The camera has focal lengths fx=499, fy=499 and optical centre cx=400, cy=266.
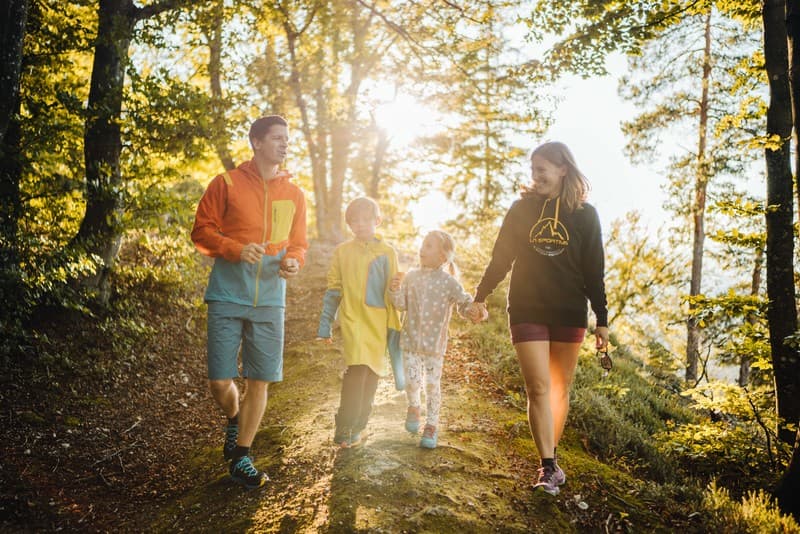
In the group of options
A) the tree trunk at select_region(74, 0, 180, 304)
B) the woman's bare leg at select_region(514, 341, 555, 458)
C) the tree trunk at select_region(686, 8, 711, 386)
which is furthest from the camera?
the tree trunk at select_region(686, 8, 711, 386)

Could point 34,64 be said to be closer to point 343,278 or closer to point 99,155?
point 99,155

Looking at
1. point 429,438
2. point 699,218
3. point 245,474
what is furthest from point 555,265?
point 699,218

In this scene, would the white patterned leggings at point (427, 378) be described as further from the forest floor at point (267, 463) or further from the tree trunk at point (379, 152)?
the tree trunk at point (379, 152)

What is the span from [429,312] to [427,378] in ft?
1.81

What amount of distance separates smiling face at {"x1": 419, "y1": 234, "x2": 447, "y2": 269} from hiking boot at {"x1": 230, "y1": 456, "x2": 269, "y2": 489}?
204 centimetres

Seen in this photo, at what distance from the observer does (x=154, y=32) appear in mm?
6402

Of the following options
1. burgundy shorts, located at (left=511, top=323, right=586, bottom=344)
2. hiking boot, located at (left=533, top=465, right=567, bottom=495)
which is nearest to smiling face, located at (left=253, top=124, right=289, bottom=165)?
burgundy shorts, located at (left=511, top=323, right=586, bottom=344)

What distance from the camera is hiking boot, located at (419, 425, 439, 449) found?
4105 mm

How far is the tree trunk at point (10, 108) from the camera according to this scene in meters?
5.09

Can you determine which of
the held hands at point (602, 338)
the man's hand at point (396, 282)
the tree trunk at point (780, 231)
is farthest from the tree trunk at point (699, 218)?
the man's hand at point (396, 282)

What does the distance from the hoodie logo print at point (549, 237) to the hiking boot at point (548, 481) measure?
1.54m

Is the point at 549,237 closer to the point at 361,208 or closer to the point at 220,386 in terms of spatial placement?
the point at 361,208

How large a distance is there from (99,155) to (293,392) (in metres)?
3.86

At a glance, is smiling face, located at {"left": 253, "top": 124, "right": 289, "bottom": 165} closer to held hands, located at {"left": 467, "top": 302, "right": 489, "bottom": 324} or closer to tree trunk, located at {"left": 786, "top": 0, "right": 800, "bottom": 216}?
held hands, located at {"left": 467, "top": 302, "right": 489, "bottom": 324}
